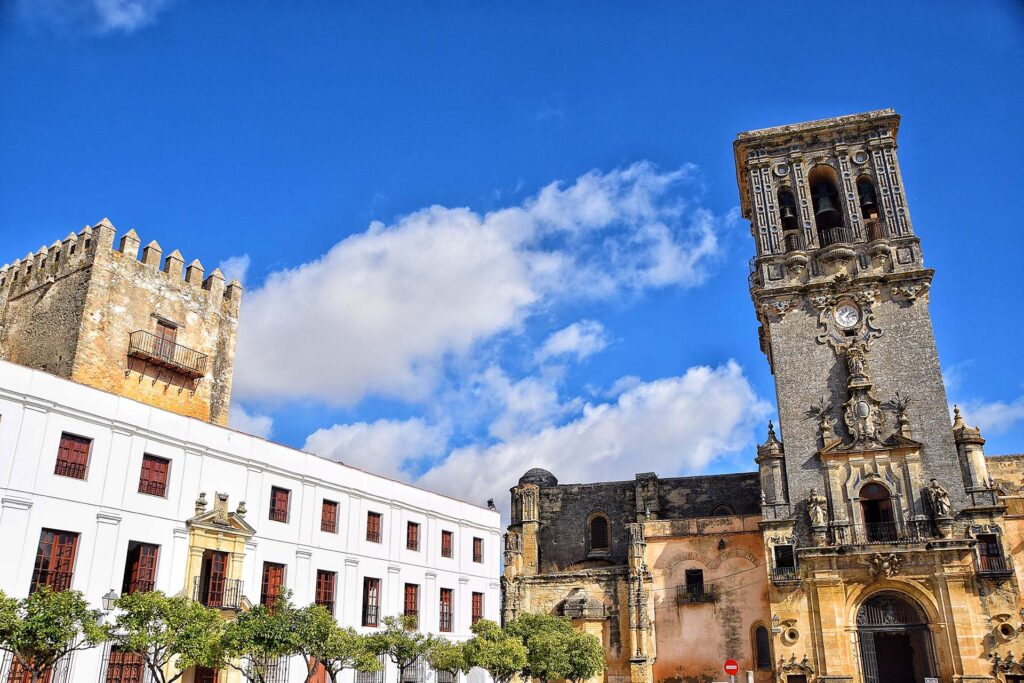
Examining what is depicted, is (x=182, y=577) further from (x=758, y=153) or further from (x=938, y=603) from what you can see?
(x=758, y=153)

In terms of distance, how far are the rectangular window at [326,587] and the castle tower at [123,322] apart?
7.21 meters

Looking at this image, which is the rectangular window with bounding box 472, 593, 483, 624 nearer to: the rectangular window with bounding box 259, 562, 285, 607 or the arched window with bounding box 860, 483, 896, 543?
the rectangular window with bounding box 259, 562, 285, 607

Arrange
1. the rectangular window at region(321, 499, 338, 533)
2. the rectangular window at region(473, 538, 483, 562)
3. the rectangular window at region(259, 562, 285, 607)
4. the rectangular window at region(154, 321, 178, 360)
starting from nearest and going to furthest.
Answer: the rectangular window at region(259, 562, 285, 607) → the rectangular window at region(321, 499, 338, 533) → the rectangular window at region(154, 321, 178, 360) → the rectangular window at region(473, 538, 483, 562)

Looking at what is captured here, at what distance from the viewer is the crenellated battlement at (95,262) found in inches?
1152

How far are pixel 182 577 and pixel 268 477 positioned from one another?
14.8 ft

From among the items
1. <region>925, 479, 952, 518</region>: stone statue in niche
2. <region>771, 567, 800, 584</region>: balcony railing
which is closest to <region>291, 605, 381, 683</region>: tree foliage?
<region>771, 567, 800, 584</region>: balcony railing

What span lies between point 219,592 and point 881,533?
24.9 meters

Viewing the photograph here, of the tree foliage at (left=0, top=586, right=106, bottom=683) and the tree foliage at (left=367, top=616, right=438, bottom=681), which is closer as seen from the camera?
the tree foliage at (left=0, top=586, right=106, bottom=683)

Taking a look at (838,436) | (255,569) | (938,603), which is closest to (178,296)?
(255,569)

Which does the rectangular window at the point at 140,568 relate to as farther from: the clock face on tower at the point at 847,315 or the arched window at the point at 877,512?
the clock face on tower at the point at 847,315

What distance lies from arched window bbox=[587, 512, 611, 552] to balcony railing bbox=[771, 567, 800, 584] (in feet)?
35.3

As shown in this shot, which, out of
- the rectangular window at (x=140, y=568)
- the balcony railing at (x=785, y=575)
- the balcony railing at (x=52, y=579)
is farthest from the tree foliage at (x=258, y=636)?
the balcony railing at (x=785, y=575)

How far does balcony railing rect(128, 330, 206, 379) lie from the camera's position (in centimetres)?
2900

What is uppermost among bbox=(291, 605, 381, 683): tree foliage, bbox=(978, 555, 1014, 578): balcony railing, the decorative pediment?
the decorative pediment
